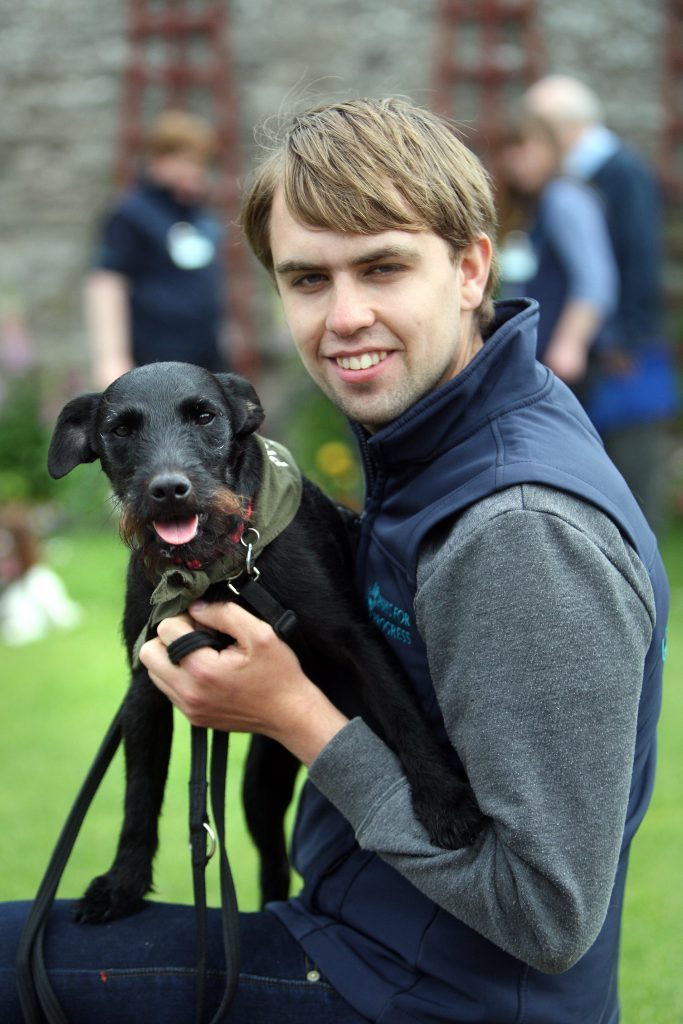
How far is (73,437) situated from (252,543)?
1.36 ft

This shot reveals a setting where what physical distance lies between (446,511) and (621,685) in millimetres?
317

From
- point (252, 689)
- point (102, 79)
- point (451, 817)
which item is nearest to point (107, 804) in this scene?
point (252, 689)

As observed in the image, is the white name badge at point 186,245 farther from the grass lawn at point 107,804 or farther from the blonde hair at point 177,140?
the grass lawn at point 107,804

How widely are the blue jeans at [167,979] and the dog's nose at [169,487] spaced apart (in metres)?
0.68

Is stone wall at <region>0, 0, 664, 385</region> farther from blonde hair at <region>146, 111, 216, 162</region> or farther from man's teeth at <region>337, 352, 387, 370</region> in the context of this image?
man's teeth at <region>337, 352, 387, 370</region>

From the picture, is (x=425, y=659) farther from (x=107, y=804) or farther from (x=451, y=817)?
(x=107, y=804)

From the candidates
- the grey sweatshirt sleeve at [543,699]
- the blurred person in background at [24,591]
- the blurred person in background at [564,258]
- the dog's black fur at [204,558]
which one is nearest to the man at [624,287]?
the blurred person in background at [564,258]

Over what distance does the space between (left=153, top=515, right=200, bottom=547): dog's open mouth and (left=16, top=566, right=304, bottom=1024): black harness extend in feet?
0.36

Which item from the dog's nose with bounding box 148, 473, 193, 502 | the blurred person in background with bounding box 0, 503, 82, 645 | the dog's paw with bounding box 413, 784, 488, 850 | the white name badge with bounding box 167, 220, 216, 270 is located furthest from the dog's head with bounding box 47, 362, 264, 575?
the blurred person in background with bounding box 0, 503, 82, 645

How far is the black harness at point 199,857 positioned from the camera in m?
1.59

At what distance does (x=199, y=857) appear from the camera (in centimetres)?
163

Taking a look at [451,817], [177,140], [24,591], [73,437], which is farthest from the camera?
[24,591]

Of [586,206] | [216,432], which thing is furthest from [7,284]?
[216,432]

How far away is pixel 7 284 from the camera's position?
912 centimetres
